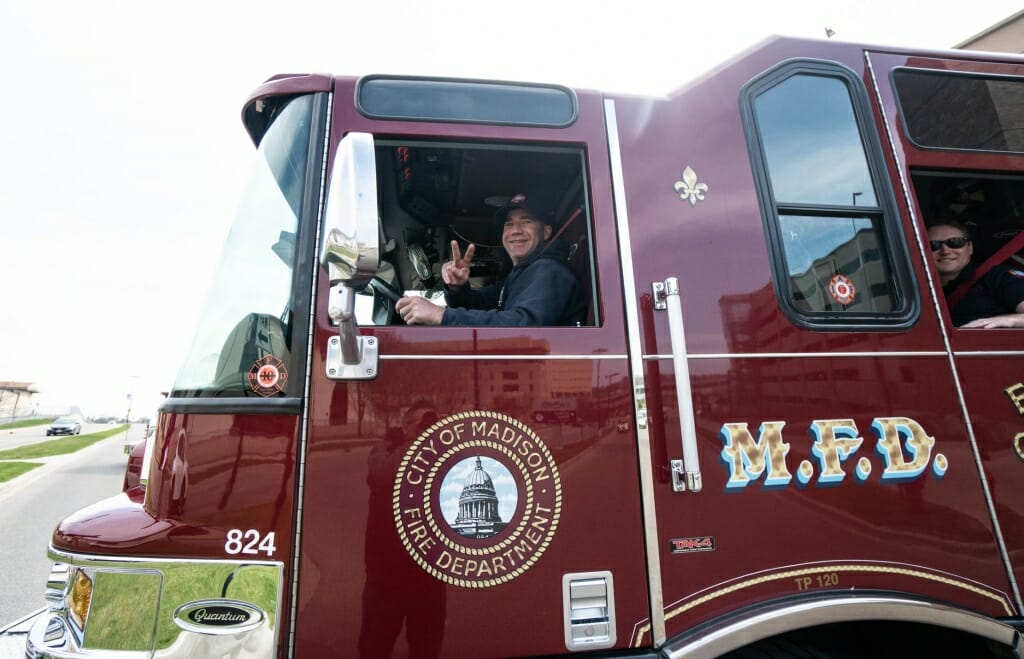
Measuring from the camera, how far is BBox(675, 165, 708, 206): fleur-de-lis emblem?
6.49 ft

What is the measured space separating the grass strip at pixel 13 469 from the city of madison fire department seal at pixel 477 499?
16.1 m

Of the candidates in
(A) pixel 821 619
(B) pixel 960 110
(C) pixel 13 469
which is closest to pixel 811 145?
(B) pixel 960 110

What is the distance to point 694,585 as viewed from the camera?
5.49ft

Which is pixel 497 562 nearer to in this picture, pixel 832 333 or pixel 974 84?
pixel 832 333

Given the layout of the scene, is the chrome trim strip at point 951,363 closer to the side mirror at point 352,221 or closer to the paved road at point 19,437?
the side mirror at point 352,221

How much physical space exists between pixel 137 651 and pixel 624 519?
1.49 m

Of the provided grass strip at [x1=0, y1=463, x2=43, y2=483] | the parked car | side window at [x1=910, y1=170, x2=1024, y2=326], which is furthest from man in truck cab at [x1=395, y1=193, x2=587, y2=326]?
the parked car

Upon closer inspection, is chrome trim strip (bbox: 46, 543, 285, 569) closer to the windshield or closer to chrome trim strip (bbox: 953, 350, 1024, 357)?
the windshield

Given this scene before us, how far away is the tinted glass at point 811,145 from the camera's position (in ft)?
6.88

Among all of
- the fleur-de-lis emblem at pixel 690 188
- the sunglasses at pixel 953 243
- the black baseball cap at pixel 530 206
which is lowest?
the sunglasses at pixel 953 243

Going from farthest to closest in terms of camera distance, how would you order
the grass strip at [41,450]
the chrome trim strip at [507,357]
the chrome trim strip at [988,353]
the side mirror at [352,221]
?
1. the grass strip at [41,450]
2. the chrome trim strip at [988,353]
3. the chrome trim strip at [507,357]
4. the side mirror at [352,221]

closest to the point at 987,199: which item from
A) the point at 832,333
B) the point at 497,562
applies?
the point at 832,333

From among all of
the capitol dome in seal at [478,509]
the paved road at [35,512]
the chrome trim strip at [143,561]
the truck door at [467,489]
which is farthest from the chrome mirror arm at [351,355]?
the paved road at [35,512]

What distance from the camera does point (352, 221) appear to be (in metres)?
1.37
